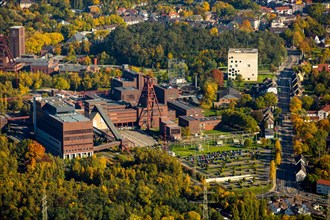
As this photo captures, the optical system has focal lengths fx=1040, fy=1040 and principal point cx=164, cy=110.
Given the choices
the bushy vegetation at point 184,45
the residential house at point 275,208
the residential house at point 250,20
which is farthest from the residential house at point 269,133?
the residential house at point 250,20

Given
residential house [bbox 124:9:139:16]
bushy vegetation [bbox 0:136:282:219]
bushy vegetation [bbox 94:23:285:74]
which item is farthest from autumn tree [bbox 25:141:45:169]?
residential house [bbox 124:9:139:16]

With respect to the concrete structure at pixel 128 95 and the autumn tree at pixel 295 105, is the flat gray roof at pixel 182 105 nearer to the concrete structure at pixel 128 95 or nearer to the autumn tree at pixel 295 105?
the concrete structure at pixel 128 95

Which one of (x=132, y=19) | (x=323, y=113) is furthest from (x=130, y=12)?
(x=323, y=113)

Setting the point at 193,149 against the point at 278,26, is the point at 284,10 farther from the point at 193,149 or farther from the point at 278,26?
the point at 193,149

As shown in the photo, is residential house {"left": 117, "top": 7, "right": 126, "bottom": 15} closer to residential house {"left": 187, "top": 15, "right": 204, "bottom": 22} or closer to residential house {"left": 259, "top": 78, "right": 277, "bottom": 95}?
residential house {"left": 187, "top": 15, "right": 204, "bottom": 22}

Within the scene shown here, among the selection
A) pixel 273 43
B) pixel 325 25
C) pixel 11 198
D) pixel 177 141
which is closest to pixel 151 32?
pixel 273 43

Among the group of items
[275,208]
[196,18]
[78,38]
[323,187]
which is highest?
[196,18]
